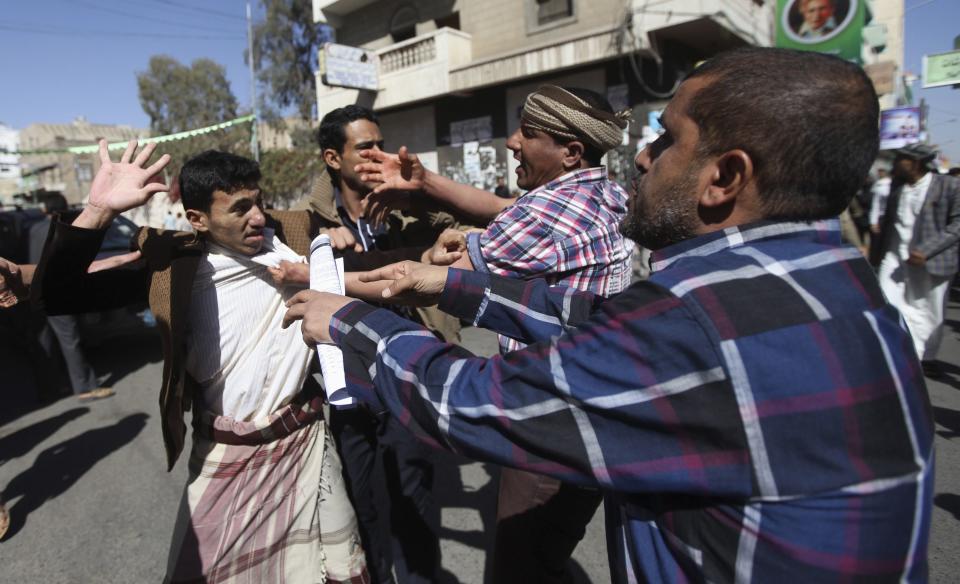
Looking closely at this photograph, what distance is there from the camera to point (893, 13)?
19812 millimetres

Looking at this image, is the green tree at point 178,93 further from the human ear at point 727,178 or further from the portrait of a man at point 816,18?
the human ear at point 727,178

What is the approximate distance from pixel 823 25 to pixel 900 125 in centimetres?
518

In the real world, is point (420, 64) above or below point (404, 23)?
below

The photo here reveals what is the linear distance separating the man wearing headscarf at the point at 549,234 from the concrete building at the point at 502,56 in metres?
9.86

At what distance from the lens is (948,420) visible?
4023 millimetres

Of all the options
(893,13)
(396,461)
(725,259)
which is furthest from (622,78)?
(893,13)

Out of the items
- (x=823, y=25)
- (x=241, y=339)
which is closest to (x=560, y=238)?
(x=241, y=339)

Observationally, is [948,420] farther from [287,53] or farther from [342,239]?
[287,53]

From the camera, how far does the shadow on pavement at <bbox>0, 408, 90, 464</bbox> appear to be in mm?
4358

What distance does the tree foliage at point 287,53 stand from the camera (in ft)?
83.6

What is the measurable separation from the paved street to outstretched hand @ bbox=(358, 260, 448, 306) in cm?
169

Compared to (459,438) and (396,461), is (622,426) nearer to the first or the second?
(459,438)

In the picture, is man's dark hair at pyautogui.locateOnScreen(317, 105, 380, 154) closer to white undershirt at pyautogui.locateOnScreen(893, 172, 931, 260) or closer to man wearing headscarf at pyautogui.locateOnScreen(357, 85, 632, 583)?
man wearing headscarf at pyautogui.locateOnScreen(357, 85, 632, 583)

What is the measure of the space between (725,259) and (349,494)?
1951 mm
